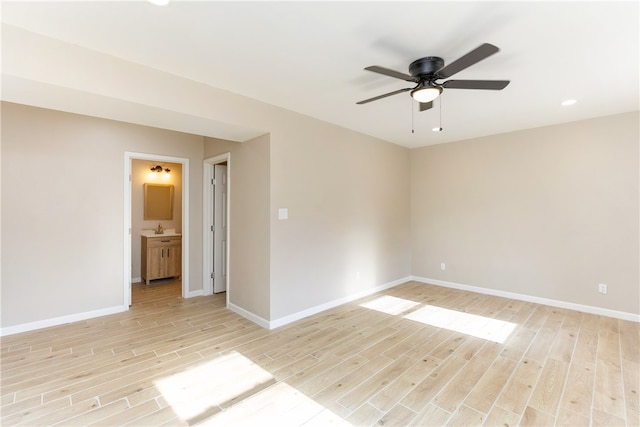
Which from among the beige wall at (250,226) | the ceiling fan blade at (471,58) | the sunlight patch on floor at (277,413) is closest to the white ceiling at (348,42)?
the ceiling fan blade at (471,58)

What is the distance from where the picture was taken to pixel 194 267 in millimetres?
4637

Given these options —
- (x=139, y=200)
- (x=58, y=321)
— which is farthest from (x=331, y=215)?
(x=139, y=200)

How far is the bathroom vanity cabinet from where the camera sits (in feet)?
16.9

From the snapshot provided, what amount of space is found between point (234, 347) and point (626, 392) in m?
3.29

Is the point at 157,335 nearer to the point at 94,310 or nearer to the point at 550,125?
the point at 94,310

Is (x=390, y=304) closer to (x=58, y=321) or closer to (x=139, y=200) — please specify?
(x=58, y=321)

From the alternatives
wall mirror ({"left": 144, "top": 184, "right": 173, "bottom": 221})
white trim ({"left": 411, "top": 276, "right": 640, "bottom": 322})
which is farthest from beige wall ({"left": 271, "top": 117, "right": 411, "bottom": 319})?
wall mirror ({"left": 144, "top": 184, "right": 173, "bottom": 221})

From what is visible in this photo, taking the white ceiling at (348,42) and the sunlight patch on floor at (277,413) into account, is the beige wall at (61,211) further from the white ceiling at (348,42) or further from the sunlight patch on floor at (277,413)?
the sunlight patch on floor at (277,413)

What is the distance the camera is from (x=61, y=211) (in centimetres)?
344

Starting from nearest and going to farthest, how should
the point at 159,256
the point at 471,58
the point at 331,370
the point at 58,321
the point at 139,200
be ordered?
the point at 471,58, the point at 331,370, the point at 58,321, the point at 159,256, the point at 139,200

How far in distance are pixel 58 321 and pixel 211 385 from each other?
8.33ft

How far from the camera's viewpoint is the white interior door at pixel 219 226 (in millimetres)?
4746

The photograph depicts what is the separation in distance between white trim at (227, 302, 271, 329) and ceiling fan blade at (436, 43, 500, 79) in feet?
10.2

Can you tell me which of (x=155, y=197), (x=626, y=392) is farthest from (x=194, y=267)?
(x=626, y=392)
